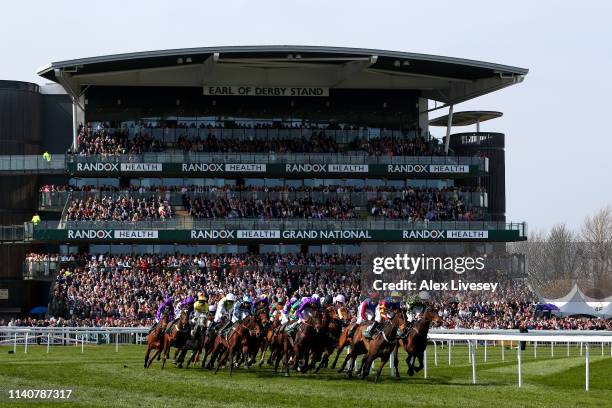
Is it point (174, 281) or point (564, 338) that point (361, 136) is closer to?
point (174, 281)

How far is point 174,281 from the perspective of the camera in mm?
43938

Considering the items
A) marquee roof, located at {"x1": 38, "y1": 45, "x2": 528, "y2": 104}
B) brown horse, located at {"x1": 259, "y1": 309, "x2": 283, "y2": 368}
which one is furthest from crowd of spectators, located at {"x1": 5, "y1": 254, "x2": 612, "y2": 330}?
brown horse, located at {"x1": 259, "y1": 309, "x2": 283, "y2": 368}

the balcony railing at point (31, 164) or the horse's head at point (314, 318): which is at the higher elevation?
the balcony railing at point (31, 164)

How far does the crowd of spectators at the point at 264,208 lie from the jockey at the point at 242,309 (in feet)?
87.0

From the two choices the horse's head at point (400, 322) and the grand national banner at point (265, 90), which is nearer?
the horse's head at point (400, 322)

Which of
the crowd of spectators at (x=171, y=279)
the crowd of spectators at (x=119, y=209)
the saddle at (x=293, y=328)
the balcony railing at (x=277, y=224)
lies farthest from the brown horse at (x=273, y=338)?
the crowd of spectators at (x=119, y=209)

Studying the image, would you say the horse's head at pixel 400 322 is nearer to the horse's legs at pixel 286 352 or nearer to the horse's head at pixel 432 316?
the horse's head at pixel 432 316

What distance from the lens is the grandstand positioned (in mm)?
46688

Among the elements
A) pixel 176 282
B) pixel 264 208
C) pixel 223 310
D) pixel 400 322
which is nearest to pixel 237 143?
pixel 264 208

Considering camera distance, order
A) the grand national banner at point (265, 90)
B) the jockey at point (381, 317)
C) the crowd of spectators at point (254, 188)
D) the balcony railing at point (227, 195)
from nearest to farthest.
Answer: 1. the jockey at point (381, 317)
2. the balcony railing at point (227, 195)
3. the crowd of spectators at point (254, 188)
4. the grand national banner at point (265, 90)

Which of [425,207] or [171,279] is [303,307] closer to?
[171,279]

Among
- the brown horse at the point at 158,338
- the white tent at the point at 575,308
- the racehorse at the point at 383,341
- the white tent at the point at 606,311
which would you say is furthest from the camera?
the white tent at the point at 575,308

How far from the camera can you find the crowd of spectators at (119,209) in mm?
47125

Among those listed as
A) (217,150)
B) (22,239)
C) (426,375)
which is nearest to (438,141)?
(217,150)
